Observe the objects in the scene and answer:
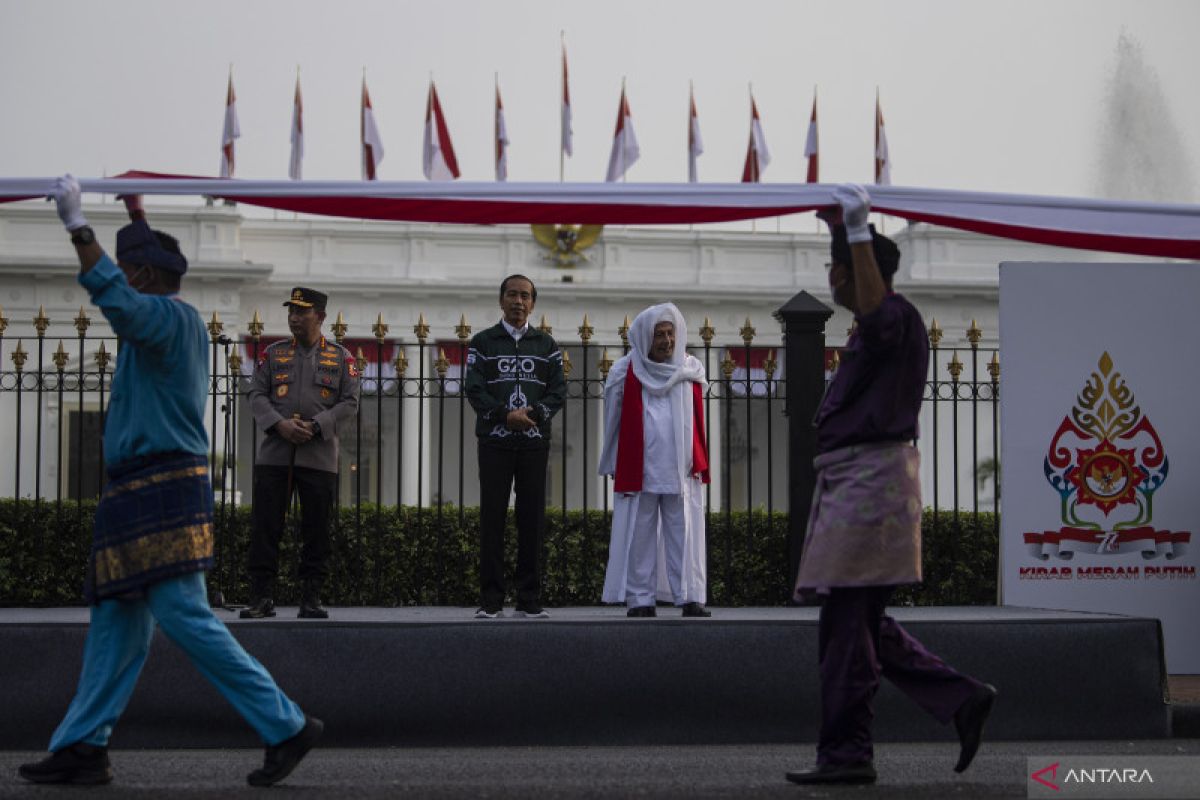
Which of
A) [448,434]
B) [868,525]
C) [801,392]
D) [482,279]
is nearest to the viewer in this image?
[868,525]

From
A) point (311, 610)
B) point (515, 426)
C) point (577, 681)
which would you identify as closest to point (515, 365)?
point (515, 426)

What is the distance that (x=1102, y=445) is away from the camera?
7.99 meters

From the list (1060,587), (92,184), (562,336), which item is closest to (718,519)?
(1060,587)

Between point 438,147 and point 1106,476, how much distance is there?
26539 millimetres

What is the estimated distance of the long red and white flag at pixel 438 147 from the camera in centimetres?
3294

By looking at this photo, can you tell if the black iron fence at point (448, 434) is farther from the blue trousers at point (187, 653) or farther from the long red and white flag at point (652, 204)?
the blue trousers at point (187, 653)

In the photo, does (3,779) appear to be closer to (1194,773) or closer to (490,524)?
(490,524)

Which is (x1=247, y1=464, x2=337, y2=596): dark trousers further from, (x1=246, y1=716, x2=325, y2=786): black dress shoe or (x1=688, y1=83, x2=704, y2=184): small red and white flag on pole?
(x1=688, y1=83, x2=704, y2=184): small red and white flag on pole

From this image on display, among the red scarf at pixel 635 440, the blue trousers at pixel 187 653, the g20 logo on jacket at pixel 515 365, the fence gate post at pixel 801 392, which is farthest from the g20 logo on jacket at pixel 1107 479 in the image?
the blue trousers at pixel 187 653

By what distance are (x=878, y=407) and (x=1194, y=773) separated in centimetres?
161

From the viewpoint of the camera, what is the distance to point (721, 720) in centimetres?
623

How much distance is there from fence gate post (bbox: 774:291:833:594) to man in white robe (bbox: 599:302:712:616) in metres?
0.89

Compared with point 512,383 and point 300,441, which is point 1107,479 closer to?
point 512,383

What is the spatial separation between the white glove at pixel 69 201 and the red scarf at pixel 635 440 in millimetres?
3473
